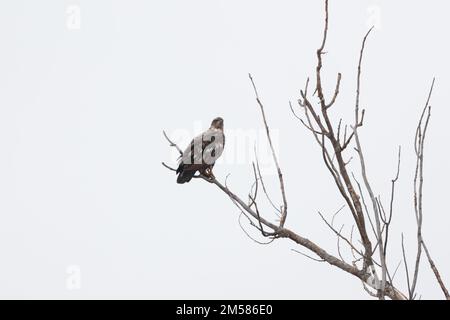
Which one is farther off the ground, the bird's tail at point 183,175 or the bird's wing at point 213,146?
the bird's wing at point 213,146

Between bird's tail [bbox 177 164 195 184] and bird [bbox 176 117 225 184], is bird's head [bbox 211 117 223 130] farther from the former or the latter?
bird's tail [bbox 177 164 195 184]

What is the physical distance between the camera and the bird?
9320mm

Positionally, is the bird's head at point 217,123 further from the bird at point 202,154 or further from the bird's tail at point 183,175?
the bird's tail at point 183,175

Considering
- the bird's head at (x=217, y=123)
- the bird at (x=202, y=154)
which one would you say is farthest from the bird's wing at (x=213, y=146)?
the bird's head at (x=217, y=123)

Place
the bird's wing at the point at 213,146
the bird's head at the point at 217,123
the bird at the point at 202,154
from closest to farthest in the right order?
the bird at the point at 202,154, the bird's wing at the point at 213,146, the bird's head at the point at 217,123

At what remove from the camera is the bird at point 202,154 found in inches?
367

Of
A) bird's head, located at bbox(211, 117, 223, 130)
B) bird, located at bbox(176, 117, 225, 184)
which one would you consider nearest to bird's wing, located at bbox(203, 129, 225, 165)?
bird, located at bbox(176, 117, 225, 184)

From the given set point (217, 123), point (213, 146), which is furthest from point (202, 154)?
point (217, 123)

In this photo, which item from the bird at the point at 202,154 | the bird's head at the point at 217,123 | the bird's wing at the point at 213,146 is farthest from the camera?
the bird's head at the point at 217,123

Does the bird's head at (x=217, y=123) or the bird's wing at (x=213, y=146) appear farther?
the bird's head at (x=217, y=123)

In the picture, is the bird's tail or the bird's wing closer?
the bird's tail

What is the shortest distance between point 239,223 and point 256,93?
173 centimetres
